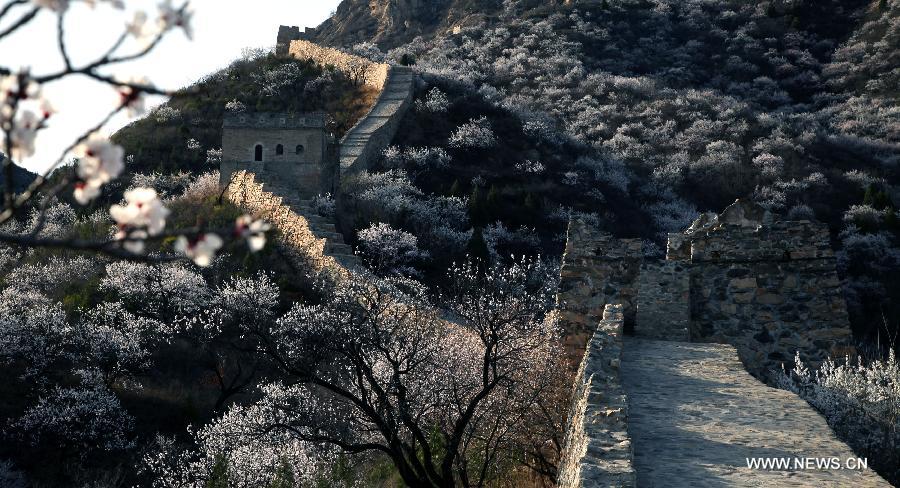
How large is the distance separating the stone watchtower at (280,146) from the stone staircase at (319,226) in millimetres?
2037

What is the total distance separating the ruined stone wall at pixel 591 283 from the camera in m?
12.8

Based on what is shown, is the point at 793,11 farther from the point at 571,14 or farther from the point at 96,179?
the point at 96,179

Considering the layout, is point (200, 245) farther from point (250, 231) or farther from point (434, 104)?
point (434, 104)

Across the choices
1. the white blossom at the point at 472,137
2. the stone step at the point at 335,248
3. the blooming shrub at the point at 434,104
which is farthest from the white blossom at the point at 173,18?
the blooming shrub at the point at 434,104

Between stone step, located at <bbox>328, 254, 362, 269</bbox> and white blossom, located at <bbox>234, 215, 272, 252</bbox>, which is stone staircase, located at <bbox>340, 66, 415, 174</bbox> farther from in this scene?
white blossom, located at <bbox>234, 215, 272, 252</bbox>

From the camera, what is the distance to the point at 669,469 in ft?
21.3

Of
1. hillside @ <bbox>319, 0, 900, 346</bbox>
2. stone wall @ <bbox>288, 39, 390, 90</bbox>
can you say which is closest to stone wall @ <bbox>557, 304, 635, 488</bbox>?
hillside @ <bbox>319, 0, 900, 346</bbox>

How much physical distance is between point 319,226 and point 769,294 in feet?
61.2

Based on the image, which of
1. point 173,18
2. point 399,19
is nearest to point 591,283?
point 173,18

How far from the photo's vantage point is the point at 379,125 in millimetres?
50281

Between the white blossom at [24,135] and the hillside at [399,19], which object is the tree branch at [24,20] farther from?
the hillside at [399,19]


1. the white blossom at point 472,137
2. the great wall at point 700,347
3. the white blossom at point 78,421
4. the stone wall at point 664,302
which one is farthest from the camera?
the white blossom at point 472,137

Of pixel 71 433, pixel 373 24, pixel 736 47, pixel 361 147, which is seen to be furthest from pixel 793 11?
pixel 71 433

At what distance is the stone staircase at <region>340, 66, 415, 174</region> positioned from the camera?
151ft
